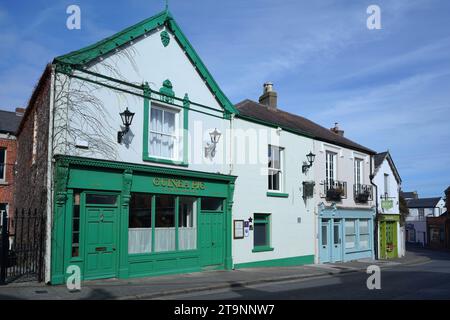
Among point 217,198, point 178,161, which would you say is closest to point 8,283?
point 178,161

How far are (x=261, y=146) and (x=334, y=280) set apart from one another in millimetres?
6131

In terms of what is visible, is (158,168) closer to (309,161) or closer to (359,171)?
(309,161)

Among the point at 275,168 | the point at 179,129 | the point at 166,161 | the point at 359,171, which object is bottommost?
the point at 166,161

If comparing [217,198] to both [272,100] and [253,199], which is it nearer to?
[253,199]

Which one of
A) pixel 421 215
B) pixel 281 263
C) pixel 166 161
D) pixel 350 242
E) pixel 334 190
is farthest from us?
pixel 421 215

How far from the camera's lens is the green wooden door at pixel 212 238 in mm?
15672

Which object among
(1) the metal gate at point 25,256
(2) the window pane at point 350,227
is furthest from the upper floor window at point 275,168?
(1) the metal gate at point 25,256

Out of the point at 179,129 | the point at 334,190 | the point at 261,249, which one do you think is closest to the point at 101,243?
the point at 179,129

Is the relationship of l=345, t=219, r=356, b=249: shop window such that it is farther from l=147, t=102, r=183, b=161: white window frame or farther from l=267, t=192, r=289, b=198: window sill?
l=147, t=102, r=183, b=161: white window frame

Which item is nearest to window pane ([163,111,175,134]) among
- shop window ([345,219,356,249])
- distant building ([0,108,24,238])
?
distant building ([0,108,24,238])

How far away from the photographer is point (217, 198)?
54.1 feet

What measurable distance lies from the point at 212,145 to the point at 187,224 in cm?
309

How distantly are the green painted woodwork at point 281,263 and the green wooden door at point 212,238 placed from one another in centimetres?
103

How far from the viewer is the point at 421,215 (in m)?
62.3
